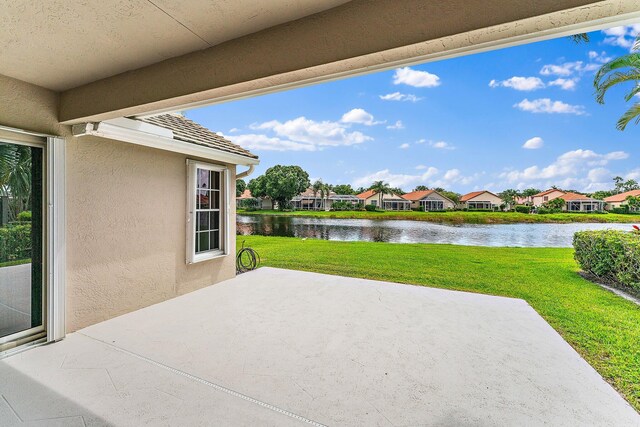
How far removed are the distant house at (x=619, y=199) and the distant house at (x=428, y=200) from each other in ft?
70.7

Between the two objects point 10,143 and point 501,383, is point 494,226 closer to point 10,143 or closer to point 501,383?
point 501,383

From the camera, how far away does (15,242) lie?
3.21m

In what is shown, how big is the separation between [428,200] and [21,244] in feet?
132

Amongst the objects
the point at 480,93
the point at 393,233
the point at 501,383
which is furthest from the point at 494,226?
the point at 501,383

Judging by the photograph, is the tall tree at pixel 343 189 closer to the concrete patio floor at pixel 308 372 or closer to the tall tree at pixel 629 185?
the tall tree at pixel 629 185

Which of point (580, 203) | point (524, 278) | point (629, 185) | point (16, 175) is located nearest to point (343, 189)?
point (580, 203)

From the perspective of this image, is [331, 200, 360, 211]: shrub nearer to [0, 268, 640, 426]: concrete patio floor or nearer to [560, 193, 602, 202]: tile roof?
[560, 193, 602, 202]: tile roof

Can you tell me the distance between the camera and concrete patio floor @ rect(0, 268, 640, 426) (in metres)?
2.32

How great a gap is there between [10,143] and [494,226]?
20.0 meters

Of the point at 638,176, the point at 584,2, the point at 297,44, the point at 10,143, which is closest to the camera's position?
the point at 584,2

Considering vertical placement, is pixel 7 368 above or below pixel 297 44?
below

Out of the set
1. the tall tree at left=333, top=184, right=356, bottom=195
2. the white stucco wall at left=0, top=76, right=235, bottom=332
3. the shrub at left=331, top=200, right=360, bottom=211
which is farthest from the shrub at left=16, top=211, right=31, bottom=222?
the tall tree at left=333, top=184, right=356, bottom=195

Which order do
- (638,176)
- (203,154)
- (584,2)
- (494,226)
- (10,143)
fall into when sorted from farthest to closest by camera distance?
(494,226), (638,176), (203,154), (10,143), (584,2)

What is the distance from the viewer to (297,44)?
1925 mm
